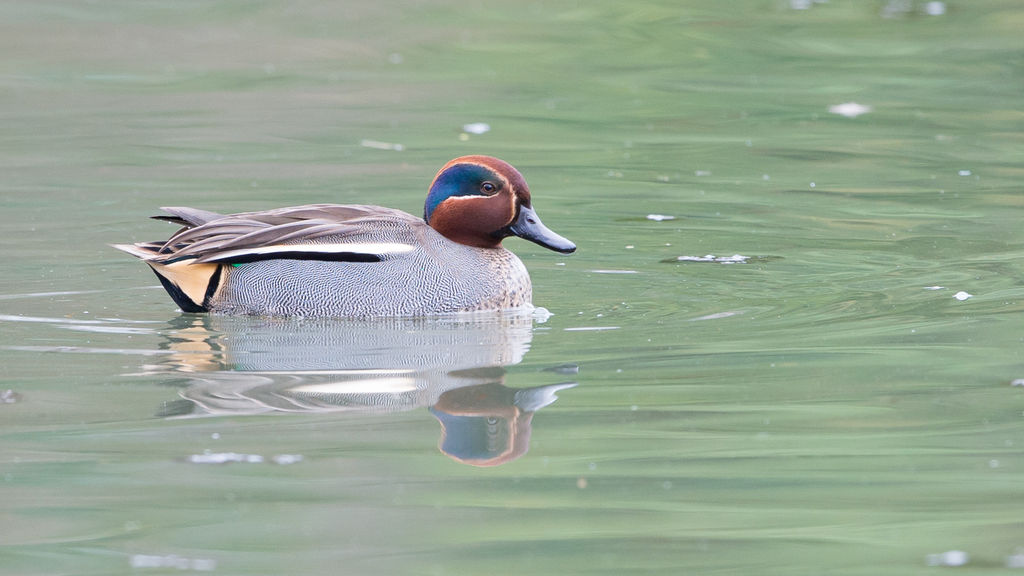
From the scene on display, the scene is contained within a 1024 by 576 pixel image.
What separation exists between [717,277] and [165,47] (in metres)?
10.7

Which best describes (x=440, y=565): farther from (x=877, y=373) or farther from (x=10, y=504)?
(x=877, y=373)

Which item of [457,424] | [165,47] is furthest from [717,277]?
[165,47]

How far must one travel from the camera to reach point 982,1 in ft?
62.6

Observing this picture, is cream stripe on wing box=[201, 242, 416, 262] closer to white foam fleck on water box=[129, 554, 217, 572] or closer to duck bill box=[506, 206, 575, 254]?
duck bill box=[506, 206, 575, 254]

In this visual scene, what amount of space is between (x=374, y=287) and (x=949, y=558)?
14.3 ft

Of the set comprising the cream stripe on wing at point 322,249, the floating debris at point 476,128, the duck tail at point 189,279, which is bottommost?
the duck tail at point 189,279

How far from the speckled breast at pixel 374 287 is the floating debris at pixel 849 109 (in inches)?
287

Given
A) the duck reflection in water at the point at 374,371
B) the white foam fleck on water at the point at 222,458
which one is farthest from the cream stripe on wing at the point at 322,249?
the white foam fleck on water at the point at 222,458

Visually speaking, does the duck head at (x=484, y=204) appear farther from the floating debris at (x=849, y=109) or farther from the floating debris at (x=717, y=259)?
the floating debris at (x=849, y=109)

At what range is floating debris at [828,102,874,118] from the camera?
1526 centimetres

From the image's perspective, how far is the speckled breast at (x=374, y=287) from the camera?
8.59 m

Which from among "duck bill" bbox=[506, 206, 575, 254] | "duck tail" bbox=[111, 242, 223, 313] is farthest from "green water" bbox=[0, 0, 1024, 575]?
"duck bill" bbox=[506, 206, 575, 254]

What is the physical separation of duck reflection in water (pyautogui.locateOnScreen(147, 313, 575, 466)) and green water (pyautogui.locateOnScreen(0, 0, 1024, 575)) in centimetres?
3

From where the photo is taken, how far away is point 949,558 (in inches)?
189
